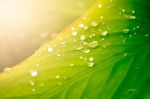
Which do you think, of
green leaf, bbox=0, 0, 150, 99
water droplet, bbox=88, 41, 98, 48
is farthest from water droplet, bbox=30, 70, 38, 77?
water droplet, bbox=88, 41, 98, 48

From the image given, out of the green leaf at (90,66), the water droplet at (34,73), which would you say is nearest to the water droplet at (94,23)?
the green leaf at (90,66)

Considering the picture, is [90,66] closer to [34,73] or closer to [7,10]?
[34,73]

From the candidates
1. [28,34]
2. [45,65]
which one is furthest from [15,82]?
[28,34]

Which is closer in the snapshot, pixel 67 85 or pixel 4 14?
pixel 67 85

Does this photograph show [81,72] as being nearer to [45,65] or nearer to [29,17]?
[45,65]

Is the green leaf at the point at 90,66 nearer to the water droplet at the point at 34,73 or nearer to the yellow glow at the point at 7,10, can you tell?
the water droplet at the point at 34,73

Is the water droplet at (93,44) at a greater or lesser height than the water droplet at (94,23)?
lesser

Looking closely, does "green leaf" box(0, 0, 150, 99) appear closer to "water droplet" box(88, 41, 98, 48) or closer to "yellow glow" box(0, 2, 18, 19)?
"water droplet" box(88, 41, 98, 48)

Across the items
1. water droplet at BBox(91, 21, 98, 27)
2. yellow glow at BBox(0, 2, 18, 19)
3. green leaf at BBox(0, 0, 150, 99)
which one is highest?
yellow glow at BBox(0, 2, 18, 19)
